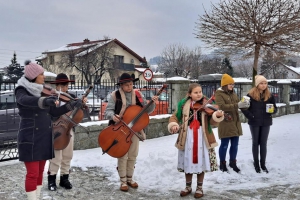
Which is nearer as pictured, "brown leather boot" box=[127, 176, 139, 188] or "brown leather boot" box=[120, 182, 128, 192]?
"brown leather boot" box=[120, 182, 128, 192]

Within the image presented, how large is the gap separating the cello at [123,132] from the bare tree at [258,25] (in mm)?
7702

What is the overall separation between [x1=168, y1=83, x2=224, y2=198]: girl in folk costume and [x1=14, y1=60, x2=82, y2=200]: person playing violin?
1590mm

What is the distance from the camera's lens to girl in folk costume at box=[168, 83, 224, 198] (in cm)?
432

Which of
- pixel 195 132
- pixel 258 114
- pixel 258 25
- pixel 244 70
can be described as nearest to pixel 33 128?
pixel 195 132

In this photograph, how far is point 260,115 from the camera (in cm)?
539

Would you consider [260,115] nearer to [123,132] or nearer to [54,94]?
[123,132]

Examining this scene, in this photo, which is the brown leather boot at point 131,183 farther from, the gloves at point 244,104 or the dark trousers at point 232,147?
the gloves at point 244,104

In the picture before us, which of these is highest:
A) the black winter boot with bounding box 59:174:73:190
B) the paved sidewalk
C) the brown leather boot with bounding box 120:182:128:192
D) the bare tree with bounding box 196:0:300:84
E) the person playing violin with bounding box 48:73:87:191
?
the bare tree with bounding box 196:0:300:84

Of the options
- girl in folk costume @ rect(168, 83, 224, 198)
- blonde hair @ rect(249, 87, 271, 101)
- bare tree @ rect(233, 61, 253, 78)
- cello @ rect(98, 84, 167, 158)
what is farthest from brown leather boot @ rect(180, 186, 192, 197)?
bare tree @ rect(233, 61, 253, 78)

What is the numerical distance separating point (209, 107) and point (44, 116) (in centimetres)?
211

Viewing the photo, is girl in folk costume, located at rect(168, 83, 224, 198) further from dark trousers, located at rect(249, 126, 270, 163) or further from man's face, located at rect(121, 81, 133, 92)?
dark trousers, located at rect(249, 126, 270, 163)

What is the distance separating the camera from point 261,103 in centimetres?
542

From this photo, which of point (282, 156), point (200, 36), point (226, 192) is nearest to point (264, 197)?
point (226, 192)

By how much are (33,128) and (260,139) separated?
381cm
